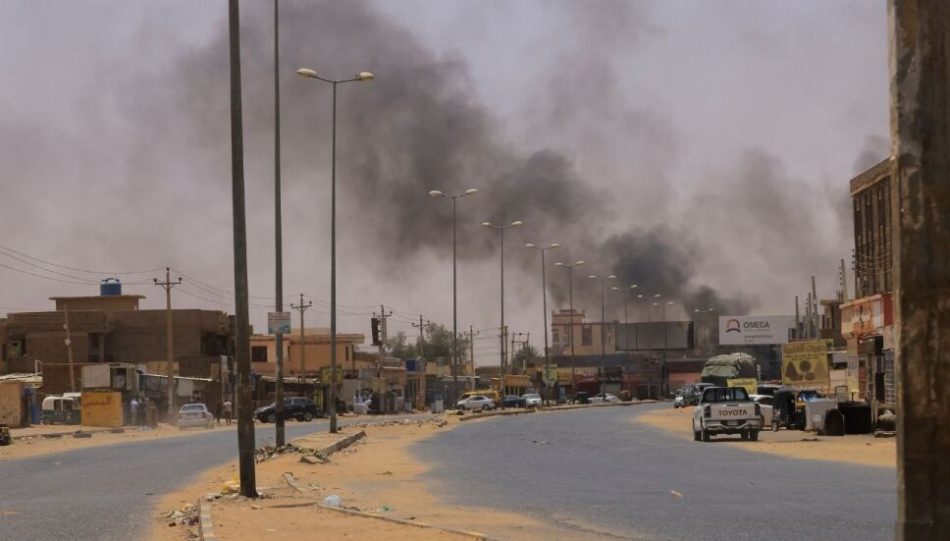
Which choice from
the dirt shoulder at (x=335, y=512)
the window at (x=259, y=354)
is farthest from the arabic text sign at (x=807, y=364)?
the window at (x=259, y=354)

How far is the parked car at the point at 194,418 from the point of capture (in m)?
67.6

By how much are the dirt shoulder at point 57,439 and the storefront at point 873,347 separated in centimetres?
2685

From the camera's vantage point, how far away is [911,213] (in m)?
6.14

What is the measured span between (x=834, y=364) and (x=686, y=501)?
196 ft

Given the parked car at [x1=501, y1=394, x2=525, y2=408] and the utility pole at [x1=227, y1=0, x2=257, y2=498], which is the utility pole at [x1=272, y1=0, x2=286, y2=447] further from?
the parked car at [x1=501, y1=394, x2=525, y2=408]

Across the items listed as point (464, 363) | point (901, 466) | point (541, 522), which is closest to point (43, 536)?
point (541, 522)

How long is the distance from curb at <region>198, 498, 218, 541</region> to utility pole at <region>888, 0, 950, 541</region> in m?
8.95

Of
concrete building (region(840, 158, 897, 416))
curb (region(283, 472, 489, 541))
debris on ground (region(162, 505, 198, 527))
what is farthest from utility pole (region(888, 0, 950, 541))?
concrete building (region(840, 158, 897, 416))

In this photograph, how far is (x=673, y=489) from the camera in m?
21.0

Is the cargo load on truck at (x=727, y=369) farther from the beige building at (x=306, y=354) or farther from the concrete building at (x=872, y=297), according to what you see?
the beige building at (x=306, y=354)

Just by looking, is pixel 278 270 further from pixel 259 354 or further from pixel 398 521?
pixel 259 354

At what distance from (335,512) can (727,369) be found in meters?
72.8

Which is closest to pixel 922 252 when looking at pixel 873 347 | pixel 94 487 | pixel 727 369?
pixel 94 487

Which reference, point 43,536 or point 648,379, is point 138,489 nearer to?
point 43,536
